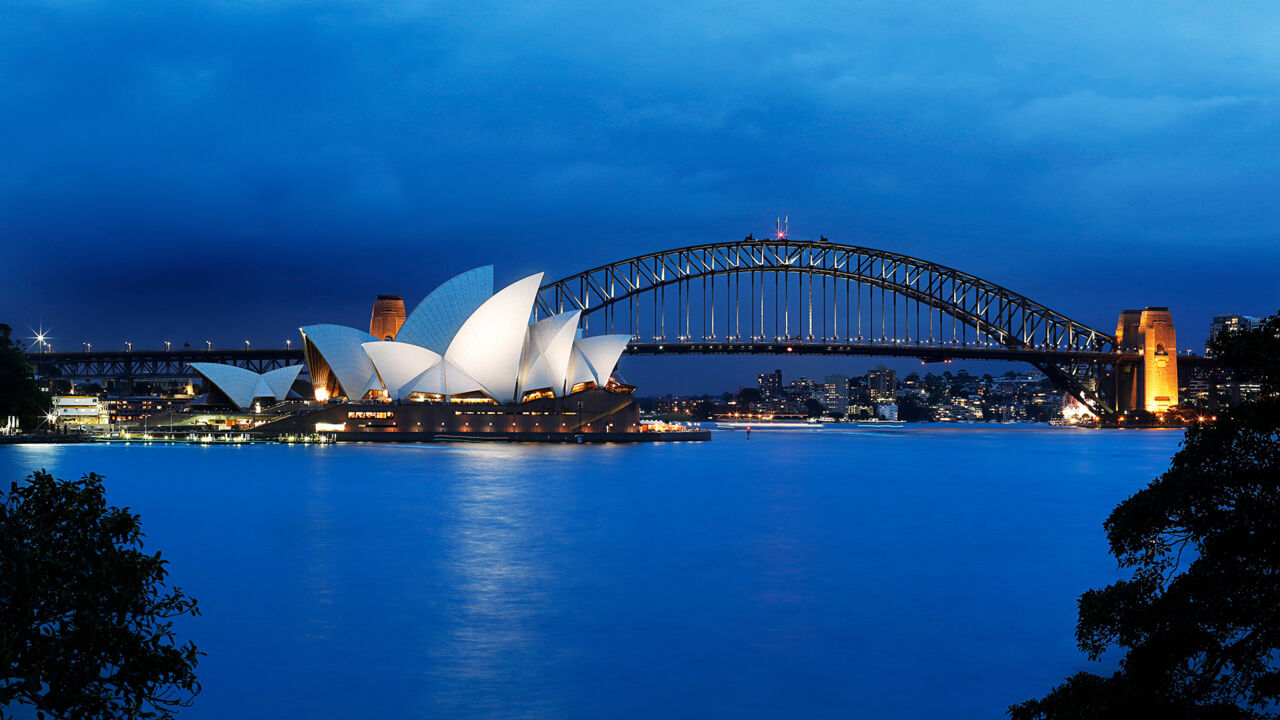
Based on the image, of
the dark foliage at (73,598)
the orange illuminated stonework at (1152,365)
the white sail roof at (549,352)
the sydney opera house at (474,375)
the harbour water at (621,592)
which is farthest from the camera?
the orange illuminated stonework at (1152,365)

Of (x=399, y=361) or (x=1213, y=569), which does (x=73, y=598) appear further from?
(x=399, y=361)

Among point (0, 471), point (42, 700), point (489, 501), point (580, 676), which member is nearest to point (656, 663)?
point (580, 676)

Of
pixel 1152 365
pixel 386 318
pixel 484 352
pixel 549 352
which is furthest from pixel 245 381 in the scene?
pixel 1152 365

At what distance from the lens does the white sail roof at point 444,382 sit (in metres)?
66.1

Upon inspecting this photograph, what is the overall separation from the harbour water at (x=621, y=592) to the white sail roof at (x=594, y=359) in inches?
1176

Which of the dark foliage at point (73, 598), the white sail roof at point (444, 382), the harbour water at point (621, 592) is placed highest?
the white sail roof at point (444, 382)

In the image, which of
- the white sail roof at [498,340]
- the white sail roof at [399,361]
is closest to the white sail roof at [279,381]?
the white sail roof at [399,361]

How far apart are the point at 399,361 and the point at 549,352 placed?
34.6ft

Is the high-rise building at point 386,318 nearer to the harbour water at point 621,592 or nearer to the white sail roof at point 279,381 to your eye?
the white sail roof at point 279,381

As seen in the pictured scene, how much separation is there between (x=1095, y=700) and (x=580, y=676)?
609cm

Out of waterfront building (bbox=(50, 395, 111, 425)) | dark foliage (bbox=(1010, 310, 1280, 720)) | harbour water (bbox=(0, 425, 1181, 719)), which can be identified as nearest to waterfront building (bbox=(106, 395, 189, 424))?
waterfront building (bbox=(50, 395, 111, 425))

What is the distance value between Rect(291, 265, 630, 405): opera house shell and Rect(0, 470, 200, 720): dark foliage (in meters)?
55.1

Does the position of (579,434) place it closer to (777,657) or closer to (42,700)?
(777,657)

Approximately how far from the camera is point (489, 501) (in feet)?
98.9
